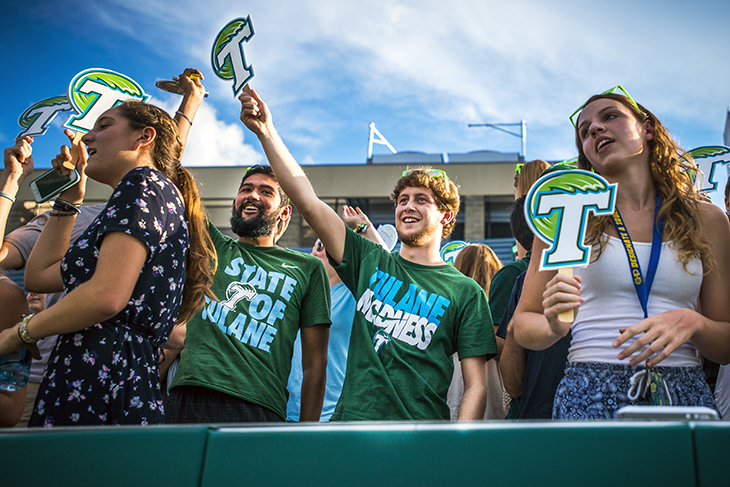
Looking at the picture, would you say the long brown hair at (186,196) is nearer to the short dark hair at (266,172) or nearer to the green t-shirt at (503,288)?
the short dark hair at (266,172)

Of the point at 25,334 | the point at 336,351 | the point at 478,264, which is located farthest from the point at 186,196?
the point at 478,264

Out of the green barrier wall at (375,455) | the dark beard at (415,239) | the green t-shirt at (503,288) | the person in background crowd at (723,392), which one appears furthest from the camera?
the green t-shirt at (503,288)

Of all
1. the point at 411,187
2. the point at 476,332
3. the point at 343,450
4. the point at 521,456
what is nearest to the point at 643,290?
the point at 476,332

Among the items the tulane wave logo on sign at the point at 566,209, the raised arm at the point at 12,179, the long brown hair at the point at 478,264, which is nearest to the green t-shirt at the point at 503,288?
the long brown hair at the point at 478,264

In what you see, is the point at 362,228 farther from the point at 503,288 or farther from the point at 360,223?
the point at 503,288

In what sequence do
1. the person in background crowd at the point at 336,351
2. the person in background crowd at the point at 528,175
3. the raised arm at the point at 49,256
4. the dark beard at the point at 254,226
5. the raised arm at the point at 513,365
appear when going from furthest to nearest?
the person in background crowd at the point at 528,175 → the person in background crowd at the point at 336,351 → the dark beard at the point at 254,226 → the raised arm at the point at 513,365 → the raised arm at the point at 49,256

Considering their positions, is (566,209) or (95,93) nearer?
(566,209)

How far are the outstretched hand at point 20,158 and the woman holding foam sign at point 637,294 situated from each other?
2395mm

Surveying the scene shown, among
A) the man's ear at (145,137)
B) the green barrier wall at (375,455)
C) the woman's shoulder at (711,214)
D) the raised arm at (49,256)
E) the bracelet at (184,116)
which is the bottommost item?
the green barrier wall at (375,455)

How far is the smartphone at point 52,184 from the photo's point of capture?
207cm

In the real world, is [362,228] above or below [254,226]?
above

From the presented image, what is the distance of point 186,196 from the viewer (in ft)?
6.33

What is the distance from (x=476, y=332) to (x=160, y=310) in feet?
4.28

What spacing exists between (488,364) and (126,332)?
6.44ft
